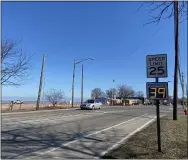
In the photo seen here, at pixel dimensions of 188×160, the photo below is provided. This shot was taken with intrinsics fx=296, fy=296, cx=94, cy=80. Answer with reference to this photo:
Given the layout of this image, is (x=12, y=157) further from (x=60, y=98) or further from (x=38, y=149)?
(x=60, y=98)

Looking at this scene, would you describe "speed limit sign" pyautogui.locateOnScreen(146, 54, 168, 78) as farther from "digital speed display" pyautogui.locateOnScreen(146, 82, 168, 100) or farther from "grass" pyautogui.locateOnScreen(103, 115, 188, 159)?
"grass" pyautogui.locateOnScreen(103, 115, 188, 159)

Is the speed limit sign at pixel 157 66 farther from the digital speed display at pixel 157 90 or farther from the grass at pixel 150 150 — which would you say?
the grass at pixel 150 150

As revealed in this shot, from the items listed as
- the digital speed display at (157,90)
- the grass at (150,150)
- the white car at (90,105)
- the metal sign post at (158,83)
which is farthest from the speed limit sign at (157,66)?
the white car at (90,105)

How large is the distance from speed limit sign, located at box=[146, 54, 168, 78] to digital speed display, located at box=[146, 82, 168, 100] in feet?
0.77

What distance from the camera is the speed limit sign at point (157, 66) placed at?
28.1 feet

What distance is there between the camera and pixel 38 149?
888 centimetres

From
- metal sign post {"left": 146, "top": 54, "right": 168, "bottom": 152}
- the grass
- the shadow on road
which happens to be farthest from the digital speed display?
the shadow on road

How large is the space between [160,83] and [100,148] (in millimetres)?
2769

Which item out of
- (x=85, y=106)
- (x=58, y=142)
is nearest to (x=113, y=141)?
(x=58, y=142)

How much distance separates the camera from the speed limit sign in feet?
28.1

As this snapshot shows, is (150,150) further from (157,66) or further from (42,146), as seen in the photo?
(42,146)

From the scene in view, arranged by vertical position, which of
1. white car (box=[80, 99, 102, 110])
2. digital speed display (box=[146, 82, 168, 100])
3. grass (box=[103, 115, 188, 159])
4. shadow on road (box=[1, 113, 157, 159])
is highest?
digital speed display (box=[146, 82, 168, 100])

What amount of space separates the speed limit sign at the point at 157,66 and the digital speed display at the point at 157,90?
234mm

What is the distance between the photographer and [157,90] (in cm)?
859
